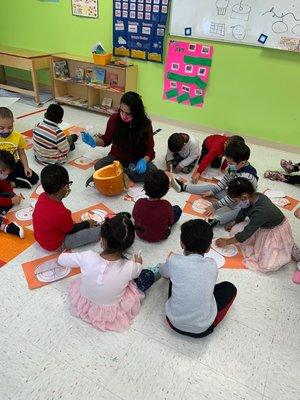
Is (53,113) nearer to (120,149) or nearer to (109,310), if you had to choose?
(120,149)

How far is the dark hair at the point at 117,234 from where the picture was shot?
1225 mm

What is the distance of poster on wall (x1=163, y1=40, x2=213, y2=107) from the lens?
334 cm

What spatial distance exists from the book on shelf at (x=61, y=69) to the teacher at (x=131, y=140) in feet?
6.65

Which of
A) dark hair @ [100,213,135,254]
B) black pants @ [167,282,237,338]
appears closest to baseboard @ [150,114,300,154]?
black pants @ [167,282,237,338]

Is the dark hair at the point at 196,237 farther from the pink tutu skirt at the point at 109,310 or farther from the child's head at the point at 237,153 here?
the child's head at the point at 237,153

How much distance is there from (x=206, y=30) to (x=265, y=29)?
0.60m

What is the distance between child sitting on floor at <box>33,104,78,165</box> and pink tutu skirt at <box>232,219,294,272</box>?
1.79 m

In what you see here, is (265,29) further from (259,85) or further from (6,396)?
(6,396)

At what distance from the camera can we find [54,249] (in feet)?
5.72

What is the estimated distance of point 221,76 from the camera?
3330mm

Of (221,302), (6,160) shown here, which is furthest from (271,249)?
(6,160)

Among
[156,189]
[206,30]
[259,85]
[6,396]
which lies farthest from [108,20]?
[6,396]

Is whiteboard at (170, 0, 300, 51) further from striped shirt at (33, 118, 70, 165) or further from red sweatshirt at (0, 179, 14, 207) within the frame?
red sweatshirt at (0, 179, 14, 207)

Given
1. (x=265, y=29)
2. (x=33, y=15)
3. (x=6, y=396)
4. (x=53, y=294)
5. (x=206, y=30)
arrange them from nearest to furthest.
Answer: (x=6, y=396), (x=53, y=294), (x=265, y=29), (x=206, y=30), (x=33, y=15)
